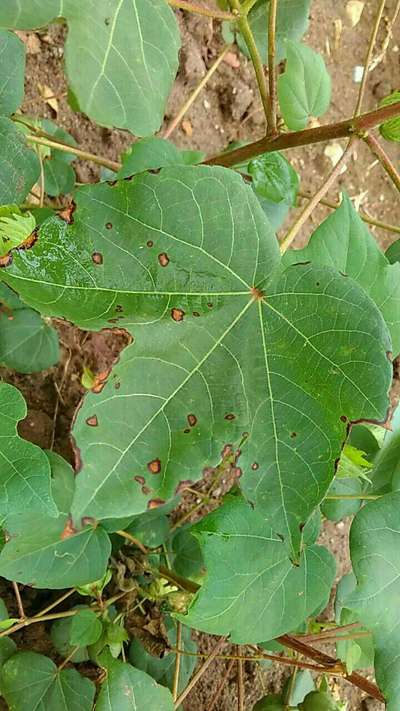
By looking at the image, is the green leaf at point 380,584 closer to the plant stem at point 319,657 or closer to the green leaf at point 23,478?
the plant stem at point 319,657

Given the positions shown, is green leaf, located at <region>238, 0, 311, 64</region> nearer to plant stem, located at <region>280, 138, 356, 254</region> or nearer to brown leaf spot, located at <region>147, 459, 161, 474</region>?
plant stem, located at <region>280, 138, 356, 254</region>

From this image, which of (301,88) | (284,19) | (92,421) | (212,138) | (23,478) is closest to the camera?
(92,421)

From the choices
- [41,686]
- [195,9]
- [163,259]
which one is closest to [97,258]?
[163,259]

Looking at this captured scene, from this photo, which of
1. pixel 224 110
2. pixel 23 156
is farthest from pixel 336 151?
pixel 23 156

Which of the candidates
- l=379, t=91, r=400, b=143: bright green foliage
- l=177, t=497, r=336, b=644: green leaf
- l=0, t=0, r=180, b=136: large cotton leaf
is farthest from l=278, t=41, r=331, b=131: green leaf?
l=177, t=497, r=336, b=644: green leaf

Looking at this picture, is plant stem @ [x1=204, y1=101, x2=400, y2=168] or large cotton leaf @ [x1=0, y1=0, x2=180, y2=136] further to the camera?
plant stem @ [x1=204, y1=101, x2=400, y2=168]

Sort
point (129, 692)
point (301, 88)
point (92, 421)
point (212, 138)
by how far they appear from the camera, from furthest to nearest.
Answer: point (212, 138) → point (301, 88) → point (129, 692) → point (92, 421)

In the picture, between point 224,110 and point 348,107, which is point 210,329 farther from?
point 348,107

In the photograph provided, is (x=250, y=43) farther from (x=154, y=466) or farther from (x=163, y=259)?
(x=154, y=466)
